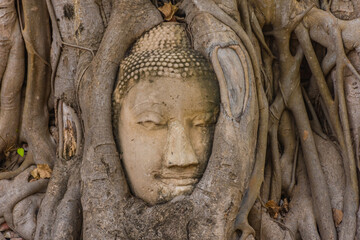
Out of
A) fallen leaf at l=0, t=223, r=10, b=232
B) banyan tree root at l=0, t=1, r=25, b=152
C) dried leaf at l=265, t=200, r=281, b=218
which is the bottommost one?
fallen leaf at l=0, t=223, r=10, b=232

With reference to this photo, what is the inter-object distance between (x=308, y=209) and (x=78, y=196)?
1.36 metres

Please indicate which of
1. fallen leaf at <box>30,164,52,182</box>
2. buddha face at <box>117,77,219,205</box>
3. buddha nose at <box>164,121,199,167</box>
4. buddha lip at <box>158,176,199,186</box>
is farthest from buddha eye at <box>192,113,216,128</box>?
fallen leaf at <box>30,164,52,182</box>

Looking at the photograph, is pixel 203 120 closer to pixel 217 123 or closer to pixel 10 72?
pixel 217 123

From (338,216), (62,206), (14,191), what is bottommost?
(14,191)

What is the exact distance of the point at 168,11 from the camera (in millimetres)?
2908

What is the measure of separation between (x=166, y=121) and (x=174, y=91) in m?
0.15

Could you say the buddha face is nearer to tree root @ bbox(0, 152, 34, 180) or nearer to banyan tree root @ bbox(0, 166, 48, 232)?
banyan tree root @ bbox(0, 166, 48, 232)

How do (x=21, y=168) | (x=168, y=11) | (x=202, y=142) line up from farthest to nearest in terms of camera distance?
(x=21, y=168), (x=168, y=11), (x=202, y=142)

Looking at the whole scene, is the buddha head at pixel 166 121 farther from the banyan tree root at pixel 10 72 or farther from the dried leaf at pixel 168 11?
the banyan tree root at pixel 10 72

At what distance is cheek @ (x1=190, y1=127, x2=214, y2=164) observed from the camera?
8.12ft

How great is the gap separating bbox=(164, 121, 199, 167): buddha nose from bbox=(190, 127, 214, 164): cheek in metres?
0.06

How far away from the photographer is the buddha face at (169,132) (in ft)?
7.94

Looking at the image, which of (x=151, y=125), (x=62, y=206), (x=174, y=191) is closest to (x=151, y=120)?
(x=151, y=125)

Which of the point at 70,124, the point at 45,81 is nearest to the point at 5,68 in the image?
the point at 45,81
